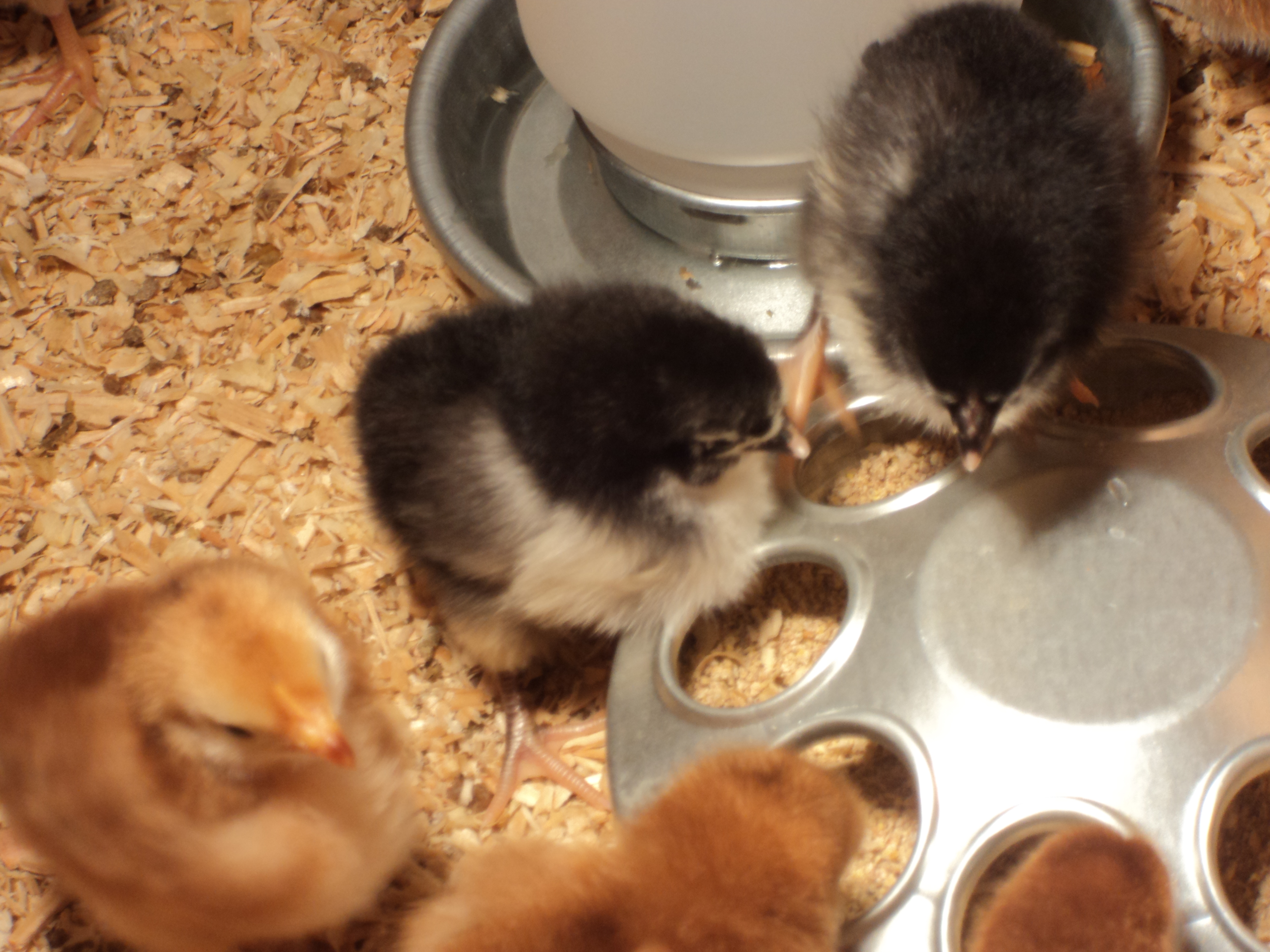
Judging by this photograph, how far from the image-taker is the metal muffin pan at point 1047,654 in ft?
4.07

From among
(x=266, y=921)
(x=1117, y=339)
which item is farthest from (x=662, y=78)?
(x=266, y=921)

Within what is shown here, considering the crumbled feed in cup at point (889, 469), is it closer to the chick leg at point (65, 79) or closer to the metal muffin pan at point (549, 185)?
the metal muffin pan at point (549, 185)

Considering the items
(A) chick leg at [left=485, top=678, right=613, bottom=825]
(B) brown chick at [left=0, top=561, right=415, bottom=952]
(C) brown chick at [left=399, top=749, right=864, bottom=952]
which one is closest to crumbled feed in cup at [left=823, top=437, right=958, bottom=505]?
(A) chick leg at [left=485, top=678, right=613, bottom=825]

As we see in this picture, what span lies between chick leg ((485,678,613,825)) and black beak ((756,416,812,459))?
1.62ft

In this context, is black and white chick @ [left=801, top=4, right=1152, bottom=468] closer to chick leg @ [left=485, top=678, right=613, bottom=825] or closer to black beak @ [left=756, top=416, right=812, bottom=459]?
black beak @ [left=756, top=416, right=812, bottom=459]

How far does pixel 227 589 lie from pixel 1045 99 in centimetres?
104

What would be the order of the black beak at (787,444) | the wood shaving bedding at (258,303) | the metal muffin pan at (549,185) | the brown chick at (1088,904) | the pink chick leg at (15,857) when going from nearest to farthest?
the brown chick at (1088,904) < the black beak at (787,444) < the pink chick leg at (15,857) < the wood shaving bedding at (258,303) < the metal muffin pan at (549,185)

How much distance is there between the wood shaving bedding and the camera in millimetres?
1634

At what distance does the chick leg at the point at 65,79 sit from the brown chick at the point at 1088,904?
7.08ft

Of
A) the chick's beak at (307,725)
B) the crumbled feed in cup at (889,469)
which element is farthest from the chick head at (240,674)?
the crumbled feed in cup at (889,469)

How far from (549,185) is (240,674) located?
128 cm

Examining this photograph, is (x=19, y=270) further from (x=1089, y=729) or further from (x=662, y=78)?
(x=1089, y=729)

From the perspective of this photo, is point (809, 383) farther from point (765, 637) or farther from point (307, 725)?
point (307, 725)

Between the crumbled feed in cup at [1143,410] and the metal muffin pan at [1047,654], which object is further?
the crumbled feed in cup at [1143,410]
